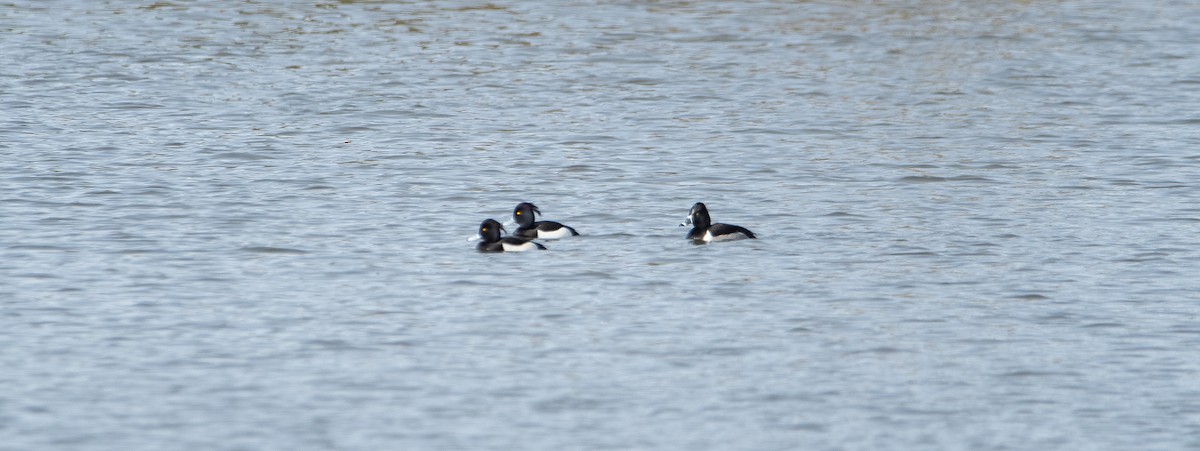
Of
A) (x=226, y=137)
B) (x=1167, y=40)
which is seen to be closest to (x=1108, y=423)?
(x=226, y=137)

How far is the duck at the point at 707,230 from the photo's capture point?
16.8m

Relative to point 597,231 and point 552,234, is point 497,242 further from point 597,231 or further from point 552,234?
point 597,231

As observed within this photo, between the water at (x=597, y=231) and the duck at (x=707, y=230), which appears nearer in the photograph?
the water at (x=597, y=231)

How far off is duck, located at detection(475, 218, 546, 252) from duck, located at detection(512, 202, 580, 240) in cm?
38

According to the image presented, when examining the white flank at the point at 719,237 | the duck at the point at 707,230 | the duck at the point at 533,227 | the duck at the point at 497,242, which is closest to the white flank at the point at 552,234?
the duck at the point at 533,227

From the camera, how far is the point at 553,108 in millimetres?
26234

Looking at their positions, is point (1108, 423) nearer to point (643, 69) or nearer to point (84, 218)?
point (84, 218)

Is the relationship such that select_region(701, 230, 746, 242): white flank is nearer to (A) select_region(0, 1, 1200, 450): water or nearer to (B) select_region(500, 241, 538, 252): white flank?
(A) select_region(0, 1, 1200, 450): water

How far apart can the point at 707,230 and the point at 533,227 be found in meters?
1.66

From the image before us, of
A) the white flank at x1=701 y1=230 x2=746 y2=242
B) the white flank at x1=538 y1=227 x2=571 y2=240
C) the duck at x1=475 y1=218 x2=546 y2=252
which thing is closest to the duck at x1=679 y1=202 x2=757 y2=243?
the white flank at x1=701 y1=230 x2=746 y2=242

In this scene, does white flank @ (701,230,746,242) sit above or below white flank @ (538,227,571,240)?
below

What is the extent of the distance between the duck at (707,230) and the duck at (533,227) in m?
1.22

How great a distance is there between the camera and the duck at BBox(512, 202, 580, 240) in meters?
17.1

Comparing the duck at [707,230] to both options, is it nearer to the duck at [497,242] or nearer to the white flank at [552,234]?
the white flank at [552,234]
